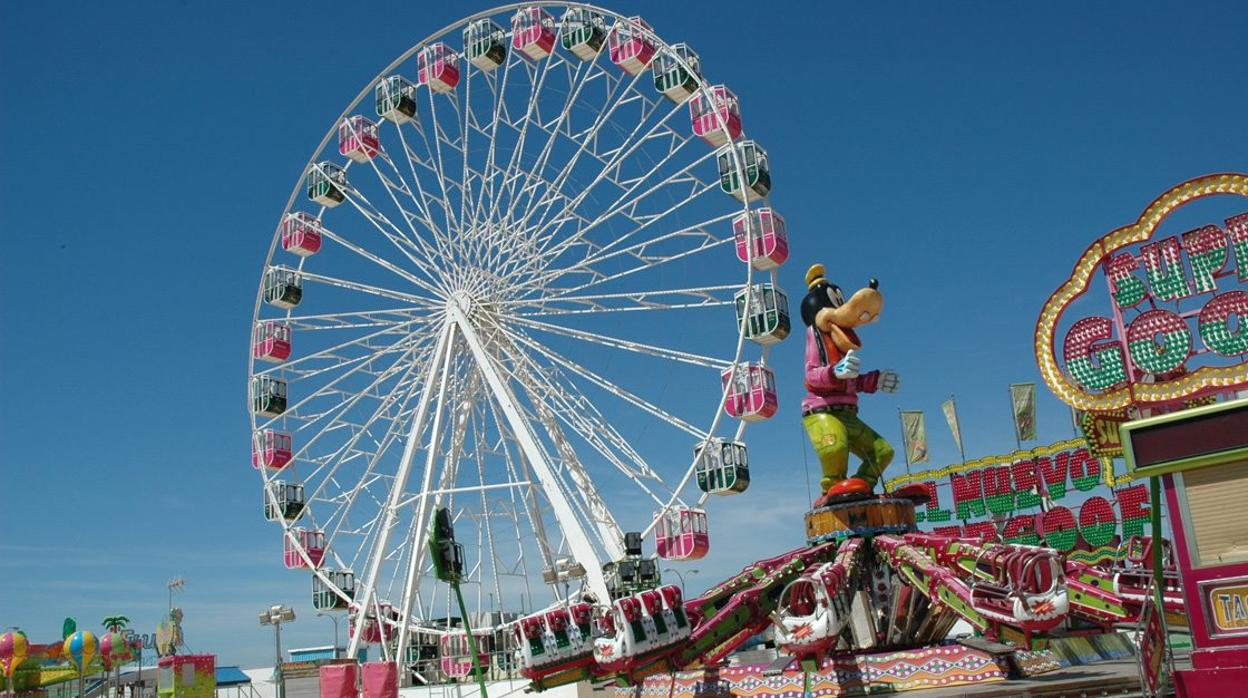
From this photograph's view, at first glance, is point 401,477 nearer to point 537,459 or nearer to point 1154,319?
point 537,459

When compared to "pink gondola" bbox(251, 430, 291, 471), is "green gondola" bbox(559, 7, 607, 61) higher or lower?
higher

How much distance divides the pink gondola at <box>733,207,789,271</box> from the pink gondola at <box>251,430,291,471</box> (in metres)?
12.4

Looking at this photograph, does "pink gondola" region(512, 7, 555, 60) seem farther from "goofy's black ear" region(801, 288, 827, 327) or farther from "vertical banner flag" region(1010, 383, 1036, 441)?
"vertical banner flag" region(1010, 383, 1036, 441)

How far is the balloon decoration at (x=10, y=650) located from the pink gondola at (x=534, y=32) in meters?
24.6

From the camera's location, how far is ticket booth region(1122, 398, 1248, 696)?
8141 millimetres

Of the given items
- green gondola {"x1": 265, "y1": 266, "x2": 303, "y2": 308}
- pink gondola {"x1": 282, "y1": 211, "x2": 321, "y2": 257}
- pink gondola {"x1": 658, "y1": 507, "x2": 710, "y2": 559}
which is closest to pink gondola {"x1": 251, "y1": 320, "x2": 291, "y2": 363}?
green gondola {"x1": 265, "y1": 266, "x2": 303, "y2": 308}

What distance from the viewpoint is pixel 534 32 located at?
25.9 meters

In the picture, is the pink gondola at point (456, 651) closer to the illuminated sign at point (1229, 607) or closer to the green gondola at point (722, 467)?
the green gondola at point (722, 467)

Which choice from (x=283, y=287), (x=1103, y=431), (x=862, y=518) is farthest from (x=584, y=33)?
(x=1103, y=431)

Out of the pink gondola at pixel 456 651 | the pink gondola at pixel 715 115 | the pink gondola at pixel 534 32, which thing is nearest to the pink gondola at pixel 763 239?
the pink gondola at pixel 715 115

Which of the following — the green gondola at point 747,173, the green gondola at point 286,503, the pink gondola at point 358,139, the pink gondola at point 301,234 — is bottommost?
the green gondola at point 286,503

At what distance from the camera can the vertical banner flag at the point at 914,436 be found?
44156 mm

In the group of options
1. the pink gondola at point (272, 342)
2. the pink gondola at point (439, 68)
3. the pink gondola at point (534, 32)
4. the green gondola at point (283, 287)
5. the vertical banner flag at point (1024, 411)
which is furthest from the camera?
the vertical banner flag at point (1024, 411)

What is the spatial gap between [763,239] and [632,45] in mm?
5521
